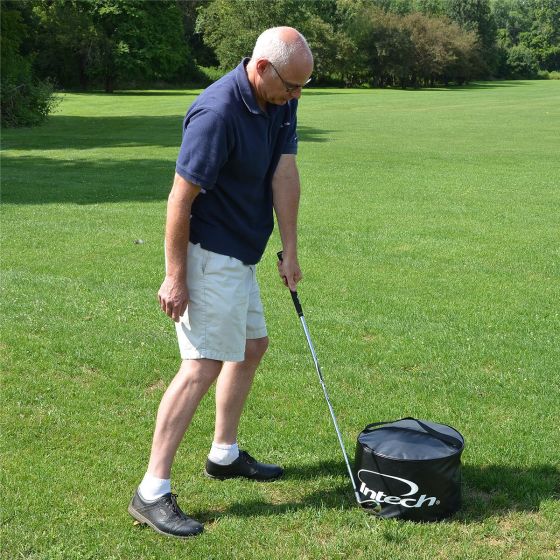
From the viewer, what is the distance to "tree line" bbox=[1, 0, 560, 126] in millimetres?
67688

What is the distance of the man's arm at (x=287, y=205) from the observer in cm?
423

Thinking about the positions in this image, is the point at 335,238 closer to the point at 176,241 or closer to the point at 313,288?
the point at 313,288

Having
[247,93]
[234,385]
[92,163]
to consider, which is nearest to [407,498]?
[234,385]

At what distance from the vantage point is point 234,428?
4535 millimetres

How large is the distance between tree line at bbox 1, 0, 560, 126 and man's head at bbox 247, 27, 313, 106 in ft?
137

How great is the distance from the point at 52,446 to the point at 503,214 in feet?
31.9

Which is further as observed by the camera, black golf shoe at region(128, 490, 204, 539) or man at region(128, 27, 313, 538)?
black golf shoe at region(128, 490, 204, 539)

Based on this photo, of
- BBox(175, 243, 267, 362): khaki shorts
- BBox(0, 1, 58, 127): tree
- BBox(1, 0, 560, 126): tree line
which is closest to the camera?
BBox(175, 243, 267, 362): khaki shorts

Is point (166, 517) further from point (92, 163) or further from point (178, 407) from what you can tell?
point (92, 163)

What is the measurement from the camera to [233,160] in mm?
3850

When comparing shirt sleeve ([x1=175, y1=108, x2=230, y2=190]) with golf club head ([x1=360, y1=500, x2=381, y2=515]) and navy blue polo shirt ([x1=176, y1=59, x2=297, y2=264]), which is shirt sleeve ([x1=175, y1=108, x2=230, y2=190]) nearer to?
navy blue polo shirt ([x1=176, y1=59, x2=297, y2=264])

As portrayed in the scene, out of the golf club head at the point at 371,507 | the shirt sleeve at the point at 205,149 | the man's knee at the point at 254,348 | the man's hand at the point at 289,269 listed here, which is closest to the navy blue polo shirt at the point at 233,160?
the shirt sleeve at the point at 205,149

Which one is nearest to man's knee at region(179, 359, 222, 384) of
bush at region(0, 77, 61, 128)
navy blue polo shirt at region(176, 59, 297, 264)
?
navy blue polo shirt at region(176, 59, 297, 264)

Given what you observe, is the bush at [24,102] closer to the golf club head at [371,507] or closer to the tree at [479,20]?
the golf club head at [371,507]
